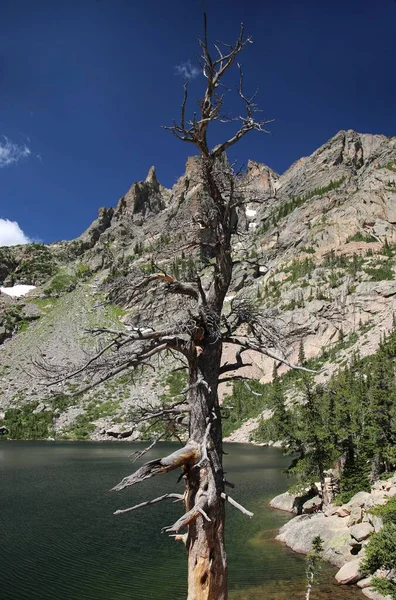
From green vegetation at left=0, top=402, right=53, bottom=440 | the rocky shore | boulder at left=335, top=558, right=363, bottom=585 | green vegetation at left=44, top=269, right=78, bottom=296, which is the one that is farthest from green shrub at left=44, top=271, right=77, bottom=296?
boulder at left=335, top=558, right=363, bottom=585

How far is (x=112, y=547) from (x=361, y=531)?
38.5 feet

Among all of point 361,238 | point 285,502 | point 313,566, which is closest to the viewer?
point 313,566

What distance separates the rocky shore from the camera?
1670 centimetres

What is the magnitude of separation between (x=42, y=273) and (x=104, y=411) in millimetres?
124293

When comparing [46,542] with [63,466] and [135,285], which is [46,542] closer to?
[135,285]

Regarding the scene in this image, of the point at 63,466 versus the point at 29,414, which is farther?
the point at 29,414

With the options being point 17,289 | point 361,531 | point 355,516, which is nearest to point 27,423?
point 355,516

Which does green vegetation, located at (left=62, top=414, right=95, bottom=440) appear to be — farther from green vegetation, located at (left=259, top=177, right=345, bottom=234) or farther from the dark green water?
green vegetation, located at (left=259, top=177, right=345, bottom=234)

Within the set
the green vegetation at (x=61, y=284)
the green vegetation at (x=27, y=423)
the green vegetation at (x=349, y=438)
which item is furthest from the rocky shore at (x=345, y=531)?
the green vegetation at (x=61, y=284)

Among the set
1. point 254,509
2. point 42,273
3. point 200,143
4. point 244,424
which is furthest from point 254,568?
point 42,273

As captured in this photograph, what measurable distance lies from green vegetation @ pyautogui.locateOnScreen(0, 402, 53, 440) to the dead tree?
75684mm

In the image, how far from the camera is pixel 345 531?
63.8ft

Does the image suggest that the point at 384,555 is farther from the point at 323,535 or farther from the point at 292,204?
the point at 292,204

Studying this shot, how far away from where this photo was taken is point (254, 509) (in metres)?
28.4
